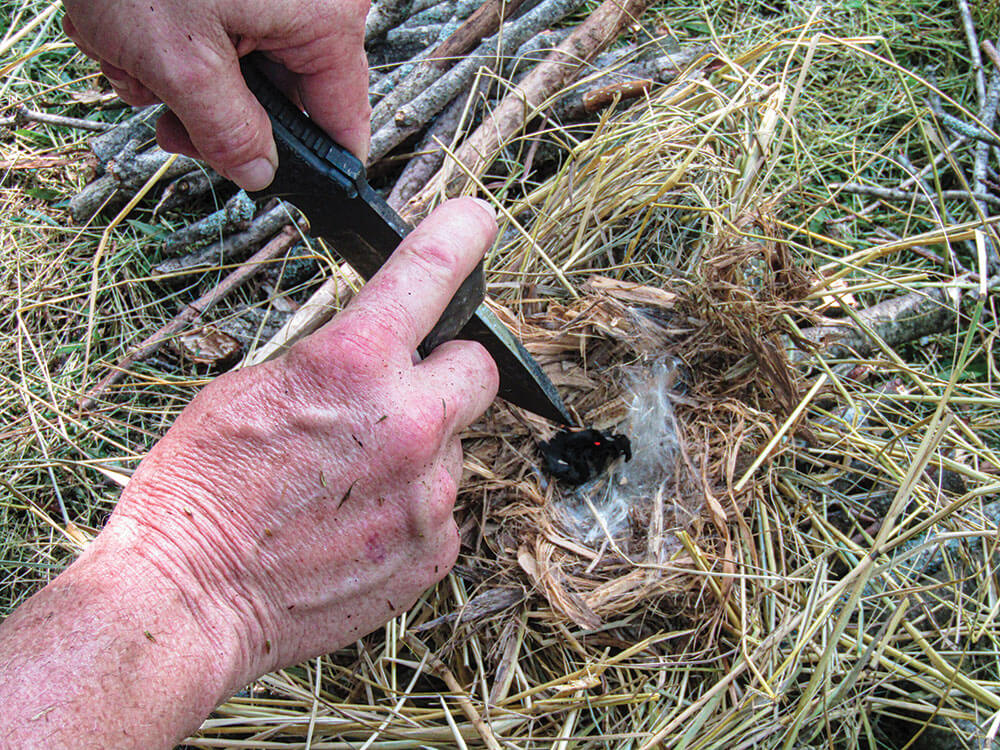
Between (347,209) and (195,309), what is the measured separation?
125 cm

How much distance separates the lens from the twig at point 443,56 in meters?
2.61

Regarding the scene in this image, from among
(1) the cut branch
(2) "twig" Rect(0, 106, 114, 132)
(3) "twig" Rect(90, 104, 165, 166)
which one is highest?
(2) "twig" Rect(0, 106, 114, 132)

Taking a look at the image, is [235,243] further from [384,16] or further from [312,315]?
[384,16]

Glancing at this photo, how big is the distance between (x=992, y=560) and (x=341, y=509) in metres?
1.71

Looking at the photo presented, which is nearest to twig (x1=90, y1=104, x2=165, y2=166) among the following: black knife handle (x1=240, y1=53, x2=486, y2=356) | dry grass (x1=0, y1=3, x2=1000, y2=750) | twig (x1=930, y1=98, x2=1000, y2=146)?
dry grass (x1=0, y1=3, x2=1000, y2=750)

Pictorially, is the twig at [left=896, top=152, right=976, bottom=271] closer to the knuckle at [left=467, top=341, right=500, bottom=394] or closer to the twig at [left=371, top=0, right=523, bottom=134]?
the twig at [left=371, top=0, right=523, bottom=134]

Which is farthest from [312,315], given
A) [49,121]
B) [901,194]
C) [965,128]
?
[965,128]

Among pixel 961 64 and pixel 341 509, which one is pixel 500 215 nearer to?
pixel 341 509

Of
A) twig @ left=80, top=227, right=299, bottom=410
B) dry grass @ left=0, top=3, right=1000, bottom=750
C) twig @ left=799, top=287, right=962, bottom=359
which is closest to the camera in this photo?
dry grass @ left=0, top=3, right=1000, bottom=750

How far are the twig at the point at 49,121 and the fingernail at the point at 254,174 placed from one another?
5.89ft

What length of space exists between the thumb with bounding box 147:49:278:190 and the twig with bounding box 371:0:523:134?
119cm

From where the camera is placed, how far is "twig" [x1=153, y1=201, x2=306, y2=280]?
2533 mm

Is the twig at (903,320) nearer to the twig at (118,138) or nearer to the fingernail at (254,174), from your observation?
the fingernail at (254,174)

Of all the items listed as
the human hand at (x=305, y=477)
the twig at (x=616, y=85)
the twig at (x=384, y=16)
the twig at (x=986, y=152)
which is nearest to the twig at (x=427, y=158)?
the twig at (x=616, y=85)
